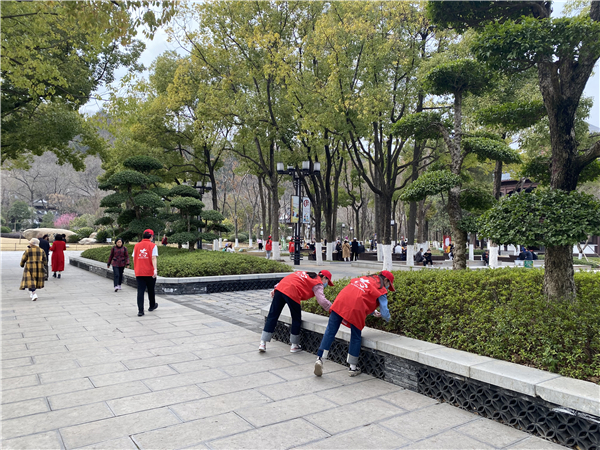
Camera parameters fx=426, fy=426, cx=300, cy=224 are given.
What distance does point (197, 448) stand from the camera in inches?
128

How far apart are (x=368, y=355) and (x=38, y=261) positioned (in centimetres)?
849

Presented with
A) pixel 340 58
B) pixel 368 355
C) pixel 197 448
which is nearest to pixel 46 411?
pixel 197 448

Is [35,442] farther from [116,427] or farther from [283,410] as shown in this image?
[283,410]

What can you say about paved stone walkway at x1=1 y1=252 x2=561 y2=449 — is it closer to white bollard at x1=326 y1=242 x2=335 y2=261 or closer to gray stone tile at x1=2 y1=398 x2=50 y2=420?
gray stone tile at x1=2 y1=398 x2=50 y2=420

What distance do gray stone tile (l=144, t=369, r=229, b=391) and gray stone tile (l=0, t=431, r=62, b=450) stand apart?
1.19 m

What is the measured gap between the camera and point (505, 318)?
15.4 feet

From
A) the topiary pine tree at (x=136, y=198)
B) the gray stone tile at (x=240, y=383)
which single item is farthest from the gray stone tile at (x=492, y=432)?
the topiary pine tree at (x=136, y=198)

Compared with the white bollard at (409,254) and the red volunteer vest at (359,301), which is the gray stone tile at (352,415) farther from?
the white bollard at (409,254)

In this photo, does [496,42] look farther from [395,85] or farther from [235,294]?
[395,85]

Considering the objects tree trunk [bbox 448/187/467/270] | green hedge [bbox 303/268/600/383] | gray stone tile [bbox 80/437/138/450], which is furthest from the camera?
tree trunk [bbox 448/187/467/270]

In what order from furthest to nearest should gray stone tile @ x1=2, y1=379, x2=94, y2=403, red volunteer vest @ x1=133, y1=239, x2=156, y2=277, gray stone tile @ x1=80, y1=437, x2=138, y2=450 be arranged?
red volunteer vest @ x1=133, y1=239, x2=156, y2=277 → gray stone tile @ x1=2, y1=379, x2=94, y2=403 → gray stone tile @ x1=80, y1=437, x2=138, y2=450

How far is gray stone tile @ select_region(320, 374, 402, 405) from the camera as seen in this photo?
4.31m

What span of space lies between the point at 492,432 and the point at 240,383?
254 cm

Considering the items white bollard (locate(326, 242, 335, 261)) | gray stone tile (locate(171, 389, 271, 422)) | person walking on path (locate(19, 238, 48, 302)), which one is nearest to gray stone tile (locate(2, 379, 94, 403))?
gray stone tile (locate(171, 389, 271, 422))
